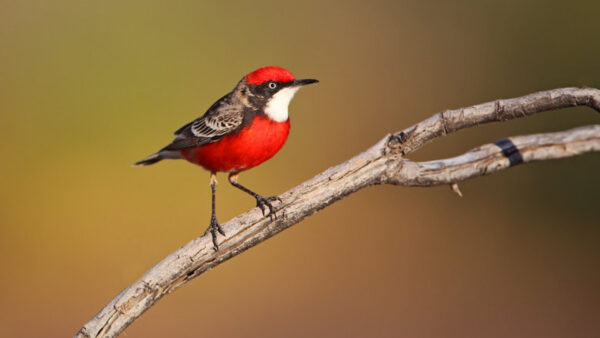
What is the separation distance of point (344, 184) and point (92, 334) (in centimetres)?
187

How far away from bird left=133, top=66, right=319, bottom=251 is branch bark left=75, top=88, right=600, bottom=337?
0.13 m

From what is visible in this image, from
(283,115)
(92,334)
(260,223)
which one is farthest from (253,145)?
(92,334)

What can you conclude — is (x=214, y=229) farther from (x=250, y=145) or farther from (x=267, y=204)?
(x=250, y=145)

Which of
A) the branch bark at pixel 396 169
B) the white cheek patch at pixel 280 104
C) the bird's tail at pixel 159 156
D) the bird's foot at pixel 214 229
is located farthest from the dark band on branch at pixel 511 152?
the bird's tail at pixel 159 156

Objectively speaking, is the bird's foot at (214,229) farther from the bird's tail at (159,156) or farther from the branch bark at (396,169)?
the bird's tail at (159,156)

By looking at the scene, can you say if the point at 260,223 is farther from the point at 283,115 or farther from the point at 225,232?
the point at 283,115

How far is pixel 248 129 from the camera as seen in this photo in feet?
14.0

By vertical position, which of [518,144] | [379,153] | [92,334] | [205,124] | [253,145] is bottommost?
[92,334]

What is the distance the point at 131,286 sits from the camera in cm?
365

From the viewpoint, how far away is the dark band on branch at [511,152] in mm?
3889

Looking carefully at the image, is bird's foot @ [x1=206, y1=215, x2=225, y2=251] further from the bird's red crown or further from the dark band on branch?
the dark band on branch

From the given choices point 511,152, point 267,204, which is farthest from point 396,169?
point 267,204

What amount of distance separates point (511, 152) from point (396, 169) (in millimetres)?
804

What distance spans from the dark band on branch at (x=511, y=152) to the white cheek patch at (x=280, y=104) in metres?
1.55
